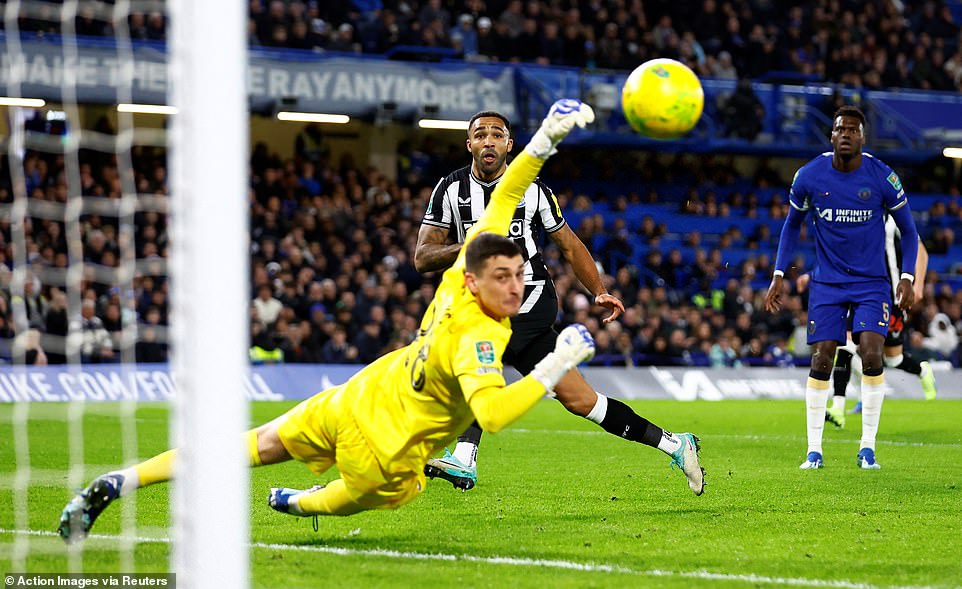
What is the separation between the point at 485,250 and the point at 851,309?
16.2 ft

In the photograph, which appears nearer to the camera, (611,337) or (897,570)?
(897,570)

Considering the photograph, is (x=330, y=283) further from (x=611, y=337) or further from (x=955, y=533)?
(x=955, y=533)

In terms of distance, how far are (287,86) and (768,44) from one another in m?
11.7

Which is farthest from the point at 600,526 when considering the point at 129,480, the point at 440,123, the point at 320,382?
the point at 440,123

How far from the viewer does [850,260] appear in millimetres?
9562

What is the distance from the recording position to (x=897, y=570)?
538 cm

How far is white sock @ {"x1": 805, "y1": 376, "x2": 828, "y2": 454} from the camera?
9.60 m

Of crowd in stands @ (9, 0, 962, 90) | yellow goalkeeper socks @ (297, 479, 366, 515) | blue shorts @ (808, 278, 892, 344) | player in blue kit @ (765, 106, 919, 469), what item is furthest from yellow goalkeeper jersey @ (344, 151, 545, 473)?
crowd in stands @ (9, 0, 962, 90)

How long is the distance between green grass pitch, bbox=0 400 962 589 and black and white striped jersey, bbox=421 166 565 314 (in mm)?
1329

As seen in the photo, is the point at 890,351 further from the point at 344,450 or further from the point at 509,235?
the point at 344,450

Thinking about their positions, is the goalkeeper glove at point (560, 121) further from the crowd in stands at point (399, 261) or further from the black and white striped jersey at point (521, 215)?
the crowd in stands at point (399, 261)

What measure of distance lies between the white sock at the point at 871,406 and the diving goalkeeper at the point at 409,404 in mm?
4811

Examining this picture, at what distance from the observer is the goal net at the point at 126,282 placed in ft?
12.4

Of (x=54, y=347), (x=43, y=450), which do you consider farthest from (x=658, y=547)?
(x=54, y=347)
